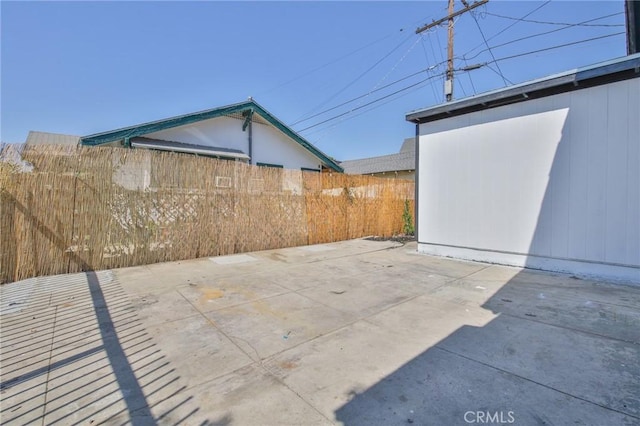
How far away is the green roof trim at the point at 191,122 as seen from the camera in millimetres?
8328

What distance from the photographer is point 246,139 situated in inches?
456

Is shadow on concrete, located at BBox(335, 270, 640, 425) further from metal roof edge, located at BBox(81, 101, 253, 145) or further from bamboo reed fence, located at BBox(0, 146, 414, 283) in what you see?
metal roof edge, located at BBox(81, 101, 253, 145)

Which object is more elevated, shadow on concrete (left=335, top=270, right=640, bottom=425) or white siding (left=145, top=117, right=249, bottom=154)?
white siding (left=145, top=117, right=249, bottom=154)

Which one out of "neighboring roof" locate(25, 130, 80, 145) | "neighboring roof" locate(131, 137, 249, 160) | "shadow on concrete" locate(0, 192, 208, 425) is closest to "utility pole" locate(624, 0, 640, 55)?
"shadow on concrete" locate(0, 192, 208, 425)

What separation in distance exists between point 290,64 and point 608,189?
18.2 metres

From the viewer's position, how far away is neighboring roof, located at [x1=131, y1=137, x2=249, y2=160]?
8.98m

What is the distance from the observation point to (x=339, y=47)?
16609 mm

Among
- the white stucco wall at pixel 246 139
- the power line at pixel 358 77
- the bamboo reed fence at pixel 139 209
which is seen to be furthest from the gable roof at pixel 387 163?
the bamboo reed fence at pixel 139 209

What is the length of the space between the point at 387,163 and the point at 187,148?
1617cm

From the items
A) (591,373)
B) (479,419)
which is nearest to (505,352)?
(591,373)

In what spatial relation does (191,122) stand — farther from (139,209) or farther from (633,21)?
(633,21)

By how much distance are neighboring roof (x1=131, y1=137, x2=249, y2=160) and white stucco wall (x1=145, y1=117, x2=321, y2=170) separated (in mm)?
272

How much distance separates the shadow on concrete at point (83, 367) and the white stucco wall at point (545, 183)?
22.6ft

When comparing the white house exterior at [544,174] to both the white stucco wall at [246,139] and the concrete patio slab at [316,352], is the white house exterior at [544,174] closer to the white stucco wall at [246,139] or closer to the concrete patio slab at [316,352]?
the concrete patio slab at [316,352]
